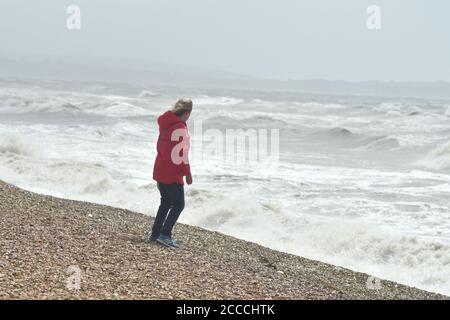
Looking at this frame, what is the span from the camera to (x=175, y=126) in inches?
280

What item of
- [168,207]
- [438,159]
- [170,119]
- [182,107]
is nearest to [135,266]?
[168,207]

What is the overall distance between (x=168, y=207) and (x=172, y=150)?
→ 2.50 ft

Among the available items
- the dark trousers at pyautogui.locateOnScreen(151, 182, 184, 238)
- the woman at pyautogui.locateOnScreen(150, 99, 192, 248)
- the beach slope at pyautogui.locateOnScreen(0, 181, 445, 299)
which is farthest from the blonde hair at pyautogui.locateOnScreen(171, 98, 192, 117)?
the beach slope at pyautogui.locateOnScreen(0, 181, 445, 299)

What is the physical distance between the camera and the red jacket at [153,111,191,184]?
23.3 feet

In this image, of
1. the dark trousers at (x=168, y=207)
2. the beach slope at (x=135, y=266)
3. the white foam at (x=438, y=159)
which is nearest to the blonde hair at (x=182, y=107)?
the dark trousers at (x=168, y=207)

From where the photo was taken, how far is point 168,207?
7516mm

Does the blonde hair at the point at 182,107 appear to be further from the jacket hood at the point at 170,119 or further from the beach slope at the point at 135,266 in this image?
the beach slope at the point at 135,266

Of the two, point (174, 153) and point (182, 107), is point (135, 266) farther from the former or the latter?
point (182, 107)

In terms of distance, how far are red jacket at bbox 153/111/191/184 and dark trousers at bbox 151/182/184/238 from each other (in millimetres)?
106

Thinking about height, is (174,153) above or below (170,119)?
below

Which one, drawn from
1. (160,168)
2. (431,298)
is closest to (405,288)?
(431,298)

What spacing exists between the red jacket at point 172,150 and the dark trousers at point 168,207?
0.11m
